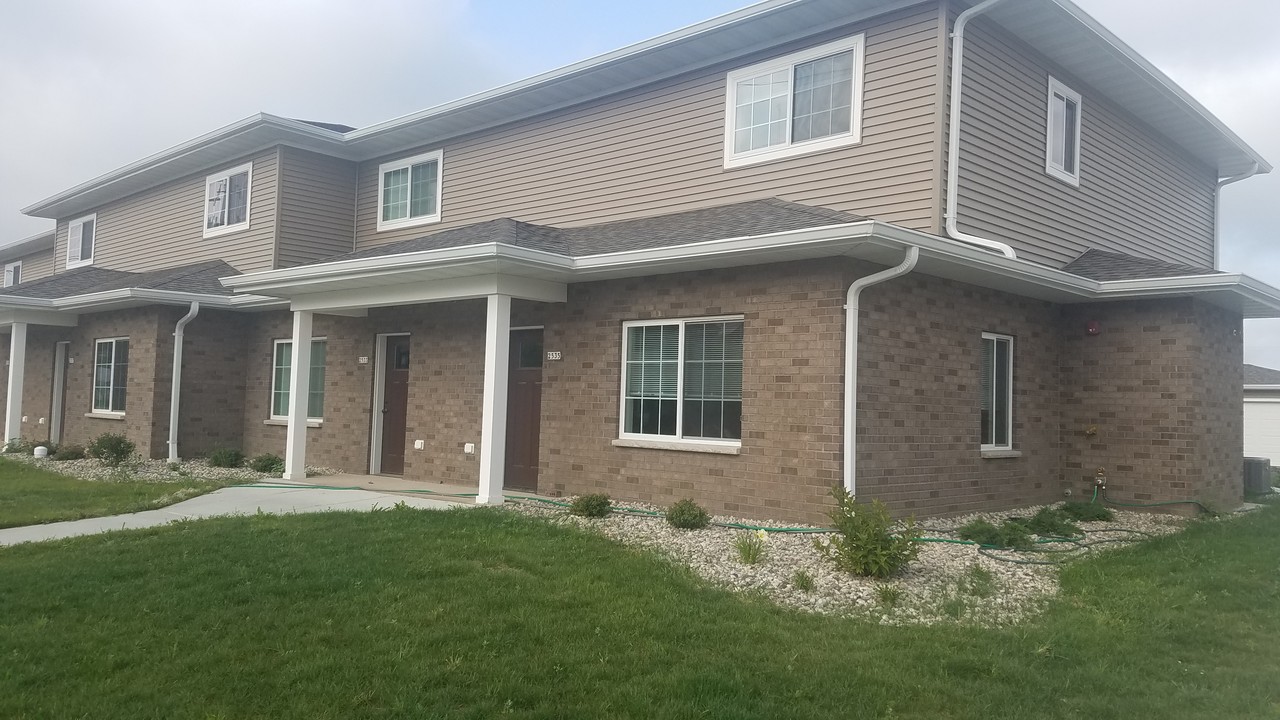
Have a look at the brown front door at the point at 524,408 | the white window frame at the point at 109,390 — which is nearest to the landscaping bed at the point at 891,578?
the brown front door at the point at 524,408

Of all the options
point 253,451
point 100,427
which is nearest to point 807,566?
point 253,451

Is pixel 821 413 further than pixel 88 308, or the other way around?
pixel 88 308

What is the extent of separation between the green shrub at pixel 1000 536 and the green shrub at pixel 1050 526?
541 mm

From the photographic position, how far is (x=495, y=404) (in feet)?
34.4

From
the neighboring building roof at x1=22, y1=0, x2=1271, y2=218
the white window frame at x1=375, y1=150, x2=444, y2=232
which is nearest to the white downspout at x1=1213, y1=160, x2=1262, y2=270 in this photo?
the neighboring building roof at x1=22, y1=0, x2=1271, y2=218

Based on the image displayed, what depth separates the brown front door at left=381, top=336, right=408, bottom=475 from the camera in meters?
14.0

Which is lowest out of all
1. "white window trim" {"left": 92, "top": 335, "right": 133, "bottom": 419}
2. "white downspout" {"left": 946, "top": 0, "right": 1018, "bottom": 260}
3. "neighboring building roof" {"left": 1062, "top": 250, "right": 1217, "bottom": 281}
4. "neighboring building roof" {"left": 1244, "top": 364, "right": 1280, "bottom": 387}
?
"white window trim" {"left": 92, "top": 335, "right": 133, "bottom": 419}

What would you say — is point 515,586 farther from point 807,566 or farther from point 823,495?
point 823,495

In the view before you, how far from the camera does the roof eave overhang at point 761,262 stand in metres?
8.51

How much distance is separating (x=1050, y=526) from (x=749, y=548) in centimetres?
399

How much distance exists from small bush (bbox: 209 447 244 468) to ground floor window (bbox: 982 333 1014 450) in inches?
463

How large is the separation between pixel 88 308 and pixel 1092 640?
17.9 metres

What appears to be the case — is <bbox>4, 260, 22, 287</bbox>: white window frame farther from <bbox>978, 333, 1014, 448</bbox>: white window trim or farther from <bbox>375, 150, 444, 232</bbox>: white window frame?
<bbox>978, 333, 1014, 448</bbox>: white window trim

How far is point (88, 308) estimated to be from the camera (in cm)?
1720
